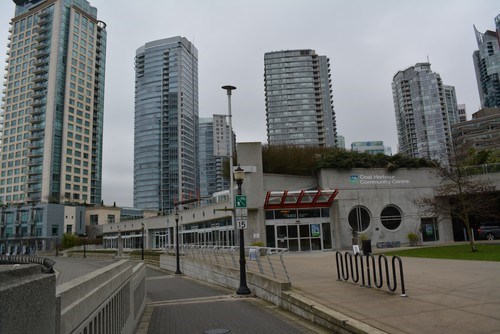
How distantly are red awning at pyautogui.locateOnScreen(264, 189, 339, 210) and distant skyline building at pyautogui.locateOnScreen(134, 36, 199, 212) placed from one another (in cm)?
12004

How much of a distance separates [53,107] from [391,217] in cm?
9805

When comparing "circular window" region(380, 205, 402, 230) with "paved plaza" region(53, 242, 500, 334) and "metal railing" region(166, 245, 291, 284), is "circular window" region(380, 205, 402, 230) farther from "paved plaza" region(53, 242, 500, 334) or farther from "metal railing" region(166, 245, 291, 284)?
"paved plaza" region(53, 242, 500, 334)

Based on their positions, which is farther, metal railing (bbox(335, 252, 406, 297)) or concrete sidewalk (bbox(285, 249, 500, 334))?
metal railing (bbox(335, 252, 406, 297))

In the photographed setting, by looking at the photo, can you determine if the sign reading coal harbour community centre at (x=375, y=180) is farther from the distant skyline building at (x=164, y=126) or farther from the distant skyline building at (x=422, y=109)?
the distant skyline building at (x=422, y=109)

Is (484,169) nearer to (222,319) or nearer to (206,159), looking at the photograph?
(222,319)

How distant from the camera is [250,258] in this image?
15.5 metres

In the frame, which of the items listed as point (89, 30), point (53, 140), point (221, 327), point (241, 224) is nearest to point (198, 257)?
point (241, 224)

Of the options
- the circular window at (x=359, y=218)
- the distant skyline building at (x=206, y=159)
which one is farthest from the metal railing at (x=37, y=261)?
the distant skyline building at (x=206, y=159)

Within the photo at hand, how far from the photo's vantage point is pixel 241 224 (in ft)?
46.2

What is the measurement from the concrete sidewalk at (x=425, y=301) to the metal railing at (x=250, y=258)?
148 cm

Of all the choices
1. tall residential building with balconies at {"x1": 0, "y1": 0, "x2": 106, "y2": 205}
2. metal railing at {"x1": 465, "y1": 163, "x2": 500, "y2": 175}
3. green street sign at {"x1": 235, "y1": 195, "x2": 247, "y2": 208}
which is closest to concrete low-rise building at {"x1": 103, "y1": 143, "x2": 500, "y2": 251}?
metal railing at {"x1": 465, "y1": 163, "x2": 500, "y2": 175}

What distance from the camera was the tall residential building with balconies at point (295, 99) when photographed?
475 feet

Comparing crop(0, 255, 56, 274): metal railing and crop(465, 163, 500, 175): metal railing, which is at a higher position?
crop(465, 163, 500, 175): metal railing

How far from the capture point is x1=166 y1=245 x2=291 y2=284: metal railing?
44.7ft
